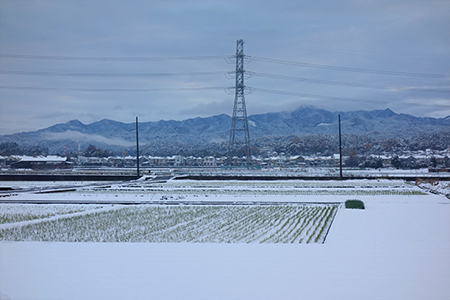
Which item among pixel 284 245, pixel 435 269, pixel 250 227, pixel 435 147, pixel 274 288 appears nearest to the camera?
pixel 274 288

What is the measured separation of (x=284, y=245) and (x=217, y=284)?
393cm

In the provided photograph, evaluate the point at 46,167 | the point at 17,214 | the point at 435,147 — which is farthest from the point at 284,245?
the point at 435,147

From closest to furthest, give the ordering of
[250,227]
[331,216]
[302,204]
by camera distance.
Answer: [250,227], [331,216], [302,204]

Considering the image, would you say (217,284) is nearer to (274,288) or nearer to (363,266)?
(274,288)

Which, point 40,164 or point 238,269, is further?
point 40,164

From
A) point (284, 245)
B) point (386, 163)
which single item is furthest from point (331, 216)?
point (386, 163)

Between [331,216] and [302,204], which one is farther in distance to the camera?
[302,204]

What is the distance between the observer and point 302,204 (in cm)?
2400

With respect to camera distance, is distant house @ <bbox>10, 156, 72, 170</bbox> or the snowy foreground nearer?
the snowy foreground

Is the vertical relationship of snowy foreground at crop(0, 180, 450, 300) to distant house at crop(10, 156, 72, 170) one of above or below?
above

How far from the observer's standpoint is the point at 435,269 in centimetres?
985

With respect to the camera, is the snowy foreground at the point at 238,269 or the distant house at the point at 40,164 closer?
the snowy foreground at the point at 238,269

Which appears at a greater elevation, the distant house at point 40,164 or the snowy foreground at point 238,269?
the snowy foreground at point 238,269

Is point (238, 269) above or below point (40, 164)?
above
